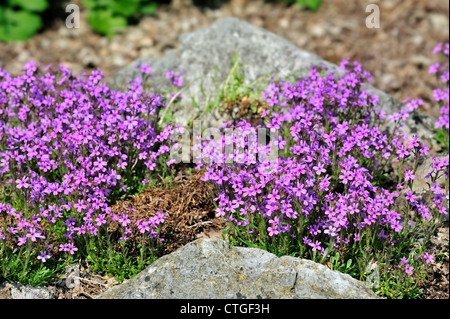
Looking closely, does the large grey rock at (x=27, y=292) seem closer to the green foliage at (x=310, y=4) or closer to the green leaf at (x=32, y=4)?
the green leaf at (x=32, y=4)

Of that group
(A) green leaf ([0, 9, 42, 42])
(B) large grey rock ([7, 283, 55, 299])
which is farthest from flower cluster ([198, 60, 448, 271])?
(A) green leaf ([0, 9, 42, 42])

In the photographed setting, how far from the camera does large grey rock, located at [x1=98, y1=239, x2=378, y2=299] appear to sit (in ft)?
15.4

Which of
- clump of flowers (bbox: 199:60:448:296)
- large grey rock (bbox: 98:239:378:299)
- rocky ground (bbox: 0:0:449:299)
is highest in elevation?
rocky ground (bbox: 0:0:449:299)

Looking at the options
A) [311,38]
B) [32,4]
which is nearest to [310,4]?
[311,38]

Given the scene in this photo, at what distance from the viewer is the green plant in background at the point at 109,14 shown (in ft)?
33.2

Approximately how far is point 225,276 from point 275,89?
8.13ft

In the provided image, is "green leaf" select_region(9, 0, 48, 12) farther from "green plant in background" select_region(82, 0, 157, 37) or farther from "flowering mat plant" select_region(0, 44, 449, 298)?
"flowering mat plant" select_region(0, 44, 449, 298)

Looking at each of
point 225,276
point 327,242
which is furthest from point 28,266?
point 327,242

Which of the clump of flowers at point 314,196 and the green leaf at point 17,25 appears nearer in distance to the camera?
the clump of flowers at point 314,196

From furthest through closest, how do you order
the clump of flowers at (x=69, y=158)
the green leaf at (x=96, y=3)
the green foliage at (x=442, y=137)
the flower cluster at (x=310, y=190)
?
the green leaf at (x=96, y=3)
the green foliage at (x=442, y=137)
the clump of flowers at (x=69, y=158)
the flower cluster at (x=310, y=190)

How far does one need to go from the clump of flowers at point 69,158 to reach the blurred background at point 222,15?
127 inches

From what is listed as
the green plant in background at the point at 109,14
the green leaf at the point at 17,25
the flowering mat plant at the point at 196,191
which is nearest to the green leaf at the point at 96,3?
the green plant in background at the point at 109,14

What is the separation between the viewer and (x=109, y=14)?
1026 cm

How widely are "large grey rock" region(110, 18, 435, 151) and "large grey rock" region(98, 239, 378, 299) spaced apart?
96.5 inches
